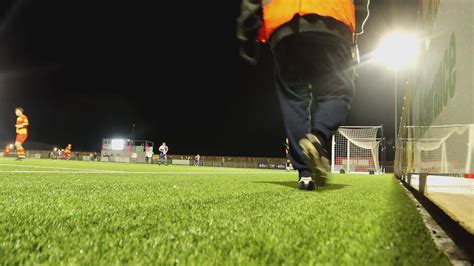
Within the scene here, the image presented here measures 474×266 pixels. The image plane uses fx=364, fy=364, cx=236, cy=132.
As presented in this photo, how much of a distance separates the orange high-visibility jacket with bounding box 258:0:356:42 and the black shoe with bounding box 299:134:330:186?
Answer: 2.92 feet

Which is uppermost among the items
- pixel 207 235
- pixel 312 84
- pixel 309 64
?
pixel 309 64

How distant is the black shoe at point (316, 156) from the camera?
2561 millimetres

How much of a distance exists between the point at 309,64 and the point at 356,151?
69.0 feet

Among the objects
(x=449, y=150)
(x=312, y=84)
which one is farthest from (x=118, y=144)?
(x=449, y=150)

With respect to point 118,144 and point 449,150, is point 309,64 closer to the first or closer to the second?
point 449,150

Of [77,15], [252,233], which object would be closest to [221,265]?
[252,233]

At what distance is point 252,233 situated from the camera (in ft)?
3.41

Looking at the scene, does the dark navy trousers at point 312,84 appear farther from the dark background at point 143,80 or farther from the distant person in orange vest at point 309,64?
the dark background at point 143,80

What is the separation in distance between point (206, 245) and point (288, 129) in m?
2.19

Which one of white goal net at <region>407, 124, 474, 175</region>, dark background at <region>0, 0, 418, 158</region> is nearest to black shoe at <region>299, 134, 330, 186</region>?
white goal net at <region>407, 124, 474, 175</region>

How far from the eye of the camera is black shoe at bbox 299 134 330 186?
8.40ft

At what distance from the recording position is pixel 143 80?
147ft

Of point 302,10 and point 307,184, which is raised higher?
point 302,10

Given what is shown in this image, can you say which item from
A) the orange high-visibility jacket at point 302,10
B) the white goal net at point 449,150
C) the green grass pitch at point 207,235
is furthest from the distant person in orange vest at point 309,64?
the green grass pitch at point 207,235
